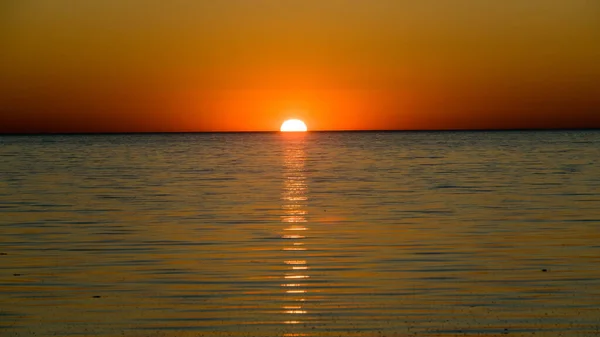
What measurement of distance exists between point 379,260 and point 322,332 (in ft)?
18.3

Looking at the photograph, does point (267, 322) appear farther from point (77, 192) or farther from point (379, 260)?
point (77, 192)

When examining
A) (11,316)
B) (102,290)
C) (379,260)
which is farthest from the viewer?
(379,260)

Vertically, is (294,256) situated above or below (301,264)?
above

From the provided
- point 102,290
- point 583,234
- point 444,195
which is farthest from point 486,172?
point 102,290

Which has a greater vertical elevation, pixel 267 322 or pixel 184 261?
pixel 184 261

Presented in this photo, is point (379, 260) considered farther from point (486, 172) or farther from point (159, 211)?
point (486, 172)

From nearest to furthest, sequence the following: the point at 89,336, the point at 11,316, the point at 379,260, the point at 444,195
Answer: the point at 89,336, the point at 11,316, the point at 379,260, the point at 444,195

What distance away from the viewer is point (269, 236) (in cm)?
2106

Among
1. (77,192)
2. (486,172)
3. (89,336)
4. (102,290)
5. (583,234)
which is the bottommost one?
(89,336)

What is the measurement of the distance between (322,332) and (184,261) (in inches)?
239

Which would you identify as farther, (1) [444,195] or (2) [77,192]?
(2) [77,192]

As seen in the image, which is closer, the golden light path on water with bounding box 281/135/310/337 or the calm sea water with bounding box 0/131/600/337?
the calm sea water with bounding box 0/131/600/337

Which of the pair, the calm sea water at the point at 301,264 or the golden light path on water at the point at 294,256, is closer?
the calm sea water at the point at 301,264

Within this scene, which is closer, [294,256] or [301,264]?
[301,264]
